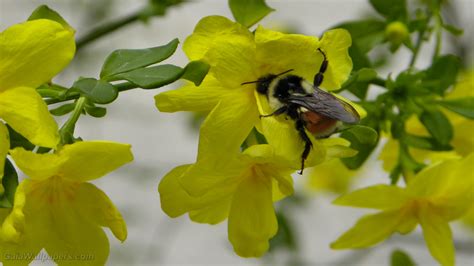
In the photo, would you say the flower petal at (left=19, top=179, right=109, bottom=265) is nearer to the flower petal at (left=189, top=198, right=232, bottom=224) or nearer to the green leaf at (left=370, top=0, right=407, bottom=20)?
the flower petal at (left=189, top=198, right=232, bottom=224)

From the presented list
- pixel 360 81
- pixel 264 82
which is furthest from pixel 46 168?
pixel 360 81

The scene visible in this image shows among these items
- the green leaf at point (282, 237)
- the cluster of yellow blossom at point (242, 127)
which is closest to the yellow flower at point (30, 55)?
the cluster of yellow blossom at point (242, 127)

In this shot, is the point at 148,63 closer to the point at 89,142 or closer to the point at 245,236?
the point at 89,142

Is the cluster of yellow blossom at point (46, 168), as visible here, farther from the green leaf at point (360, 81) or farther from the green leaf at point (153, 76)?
the green leaf at point (360, 81)

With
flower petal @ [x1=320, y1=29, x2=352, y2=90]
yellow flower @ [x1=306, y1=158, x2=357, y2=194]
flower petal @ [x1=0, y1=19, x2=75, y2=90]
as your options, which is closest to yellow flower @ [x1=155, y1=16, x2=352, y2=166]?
flower petal @ [x1=320, y1=29, x2=352, y2=90]

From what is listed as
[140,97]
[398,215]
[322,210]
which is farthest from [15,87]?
[322,210]

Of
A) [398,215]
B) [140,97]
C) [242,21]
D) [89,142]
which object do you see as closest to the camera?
[89,142]

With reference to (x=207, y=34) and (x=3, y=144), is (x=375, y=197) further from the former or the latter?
(x=3, y=144)
